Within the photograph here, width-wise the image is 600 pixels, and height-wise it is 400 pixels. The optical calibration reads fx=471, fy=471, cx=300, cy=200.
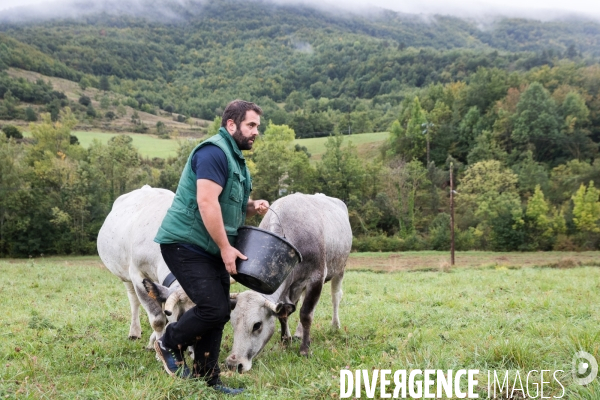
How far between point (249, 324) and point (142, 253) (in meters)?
1.77

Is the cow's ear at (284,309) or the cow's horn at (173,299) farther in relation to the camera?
the cow's ear at (284,309)

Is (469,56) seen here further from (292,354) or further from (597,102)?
(292,354)

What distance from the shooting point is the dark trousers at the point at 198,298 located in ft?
14.0

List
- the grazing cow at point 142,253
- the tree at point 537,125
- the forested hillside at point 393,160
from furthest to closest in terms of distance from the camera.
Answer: the tree at point 537,125 → the forested hillside at point 393,160 → the grazing cow at point 142,253

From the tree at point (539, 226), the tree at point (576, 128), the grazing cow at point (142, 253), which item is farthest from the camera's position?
the tree at point (576, 128)

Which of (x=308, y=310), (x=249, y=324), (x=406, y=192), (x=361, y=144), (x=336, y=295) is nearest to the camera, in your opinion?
(x=249, y=324)

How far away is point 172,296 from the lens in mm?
4652

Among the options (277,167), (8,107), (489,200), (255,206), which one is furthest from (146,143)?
(255,206)

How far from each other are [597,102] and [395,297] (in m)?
98.0

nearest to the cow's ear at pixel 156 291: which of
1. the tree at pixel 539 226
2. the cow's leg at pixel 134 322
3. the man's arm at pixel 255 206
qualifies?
the man's arm at pixel 255 206

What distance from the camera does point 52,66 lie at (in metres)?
157

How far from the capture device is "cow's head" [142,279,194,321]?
15.3 feet

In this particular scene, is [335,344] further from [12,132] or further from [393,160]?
[12,132]

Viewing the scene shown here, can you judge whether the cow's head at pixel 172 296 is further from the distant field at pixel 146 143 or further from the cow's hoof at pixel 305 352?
the distant field at pixel 146 143
